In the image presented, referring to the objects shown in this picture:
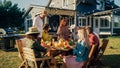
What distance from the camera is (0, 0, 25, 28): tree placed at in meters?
43.9

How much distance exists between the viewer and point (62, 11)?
3041cm

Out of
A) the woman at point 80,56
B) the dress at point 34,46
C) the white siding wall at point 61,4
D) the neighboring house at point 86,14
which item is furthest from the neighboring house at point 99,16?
the dress at point 34,46

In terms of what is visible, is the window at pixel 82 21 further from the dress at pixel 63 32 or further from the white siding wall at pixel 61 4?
the dress at pixel 63 32

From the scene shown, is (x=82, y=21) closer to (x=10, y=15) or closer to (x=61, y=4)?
(x=61, y=4)

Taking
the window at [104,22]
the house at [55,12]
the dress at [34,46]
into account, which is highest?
the dress at [34,46]

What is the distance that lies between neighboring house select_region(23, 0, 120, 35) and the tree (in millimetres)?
6967

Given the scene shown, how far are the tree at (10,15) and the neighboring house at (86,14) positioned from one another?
6967 mm

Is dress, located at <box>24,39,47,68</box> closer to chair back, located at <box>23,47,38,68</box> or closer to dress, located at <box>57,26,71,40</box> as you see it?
chair back, located at <box>23,47,38,68</box>

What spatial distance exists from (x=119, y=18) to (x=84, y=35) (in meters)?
27.6

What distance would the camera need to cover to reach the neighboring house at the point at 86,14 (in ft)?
100

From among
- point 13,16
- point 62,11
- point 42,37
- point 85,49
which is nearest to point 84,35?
point 85,49

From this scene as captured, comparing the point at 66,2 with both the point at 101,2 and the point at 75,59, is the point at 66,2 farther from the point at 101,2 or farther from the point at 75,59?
the point at 75,59

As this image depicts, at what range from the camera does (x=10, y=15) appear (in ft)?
149

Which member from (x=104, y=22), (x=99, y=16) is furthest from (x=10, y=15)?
(x=104, y=22)
